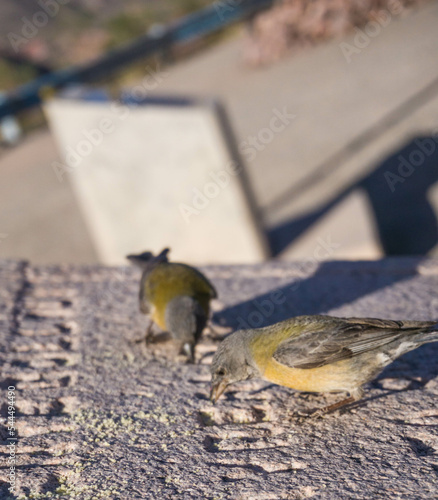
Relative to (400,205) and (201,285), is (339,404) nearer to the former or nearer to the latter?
(201,285)

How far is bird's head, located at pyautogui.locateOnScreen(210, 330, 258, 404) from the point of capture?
3.15m

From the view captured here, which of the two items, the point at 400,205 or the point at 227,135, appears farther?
the point at 400,205

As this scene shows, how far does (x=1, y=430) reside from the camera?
3.03 metres

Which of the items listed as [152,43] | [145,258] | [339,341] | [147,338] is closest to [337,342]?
[339,341]

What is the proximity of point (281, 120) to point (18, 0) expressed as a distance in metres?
8.98

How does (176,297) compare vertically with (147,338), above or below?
above

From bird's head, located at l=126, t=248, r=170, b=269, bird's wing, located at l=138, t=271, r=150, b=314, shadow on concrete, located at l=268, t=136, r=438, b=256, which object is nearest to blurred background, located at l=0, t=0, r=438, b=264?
shadow on concrete, located at l=268, t=136, r=438, b=256

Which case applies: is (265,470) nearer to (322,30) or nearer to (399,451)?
(399,451)

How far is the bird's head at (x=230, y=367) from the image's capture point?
10.3ft

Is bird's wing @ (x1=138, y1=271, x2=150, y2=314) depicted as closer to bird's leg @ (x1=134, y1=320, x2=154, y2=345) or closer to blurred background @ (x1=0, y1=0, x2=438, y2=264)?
bird's leg @ (x1=134, y1=320, x2=154, y2=345)

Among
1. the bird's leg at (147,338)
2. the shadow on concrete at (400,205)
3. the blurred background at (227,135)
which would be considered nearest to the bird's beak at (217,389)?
the bird's leg at (147,338)

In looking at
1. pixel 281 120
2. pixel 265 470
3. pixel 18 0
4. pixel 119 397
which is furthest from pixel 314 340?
pixel 18 0

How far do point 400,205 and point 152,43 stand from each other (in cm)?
880

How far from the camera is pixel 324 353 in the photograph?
9.86ft
